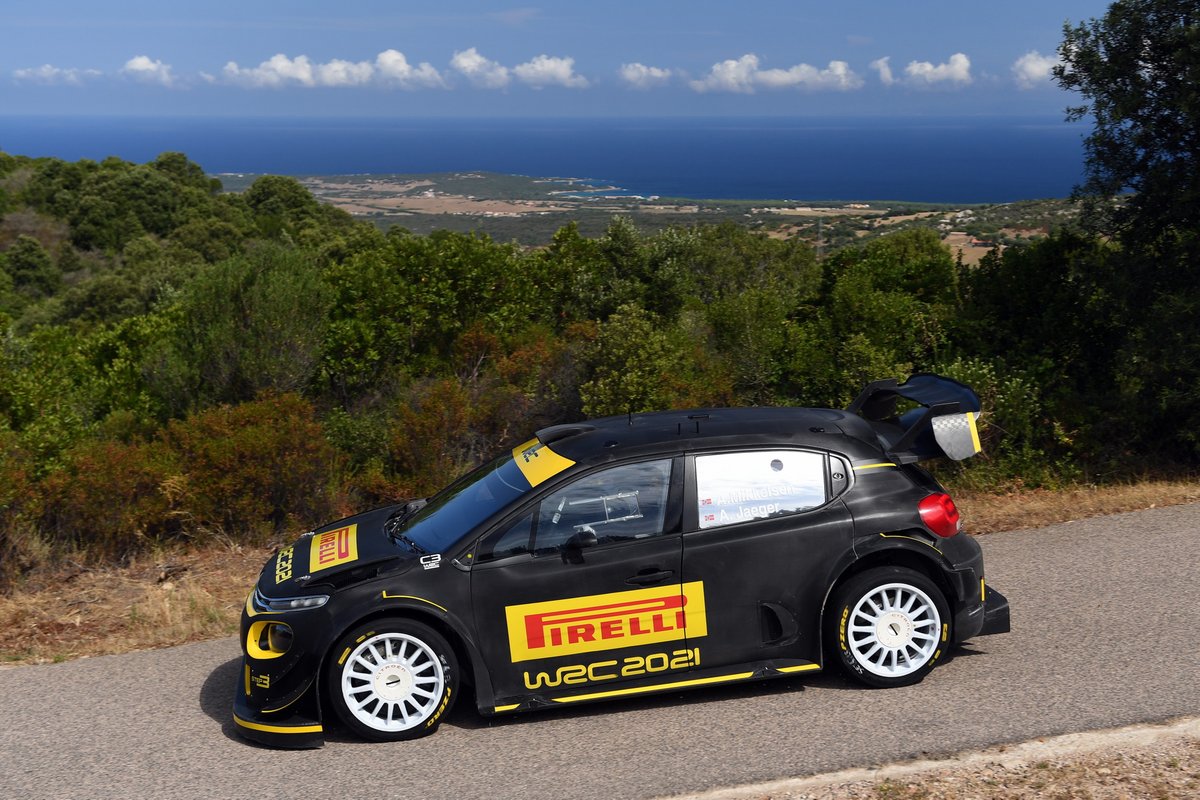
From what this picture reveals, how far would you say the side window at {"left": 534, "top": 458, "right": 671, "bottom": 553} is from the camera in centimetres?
558

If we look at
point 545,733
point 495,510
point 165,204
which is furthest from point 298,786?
point 165,204

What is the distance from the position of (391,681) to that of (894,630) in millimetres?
2724

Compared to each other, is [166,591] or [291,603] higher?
[291,603]

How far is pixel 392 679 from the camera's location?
542 cm

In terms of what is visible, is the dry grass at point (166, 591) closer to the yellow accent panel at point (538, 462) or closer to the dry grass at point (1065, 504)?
the dry grass at point (1065, 504)

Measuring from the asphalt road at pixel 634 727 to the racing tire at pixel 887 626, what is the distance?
0.42 feet

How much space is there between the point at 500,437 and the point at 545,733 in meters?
9.42

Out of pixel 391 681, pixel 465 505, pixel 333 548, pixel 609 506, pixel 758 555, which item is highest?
pixel 609 506

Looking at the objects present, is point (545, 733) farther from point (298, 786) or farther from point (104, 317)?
point (104, 317)

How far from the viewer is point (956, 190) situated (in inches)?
4796

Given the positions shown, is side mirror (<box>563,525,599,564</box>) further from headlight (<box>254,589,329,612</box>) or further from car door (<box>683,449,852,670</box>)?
headlight (<box>254,589,329,612</box>)

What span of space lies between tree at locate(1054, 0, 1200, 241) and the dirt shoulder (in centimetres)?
801

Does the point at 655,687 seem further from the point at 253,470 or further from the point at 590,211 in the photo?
the point at 590,211

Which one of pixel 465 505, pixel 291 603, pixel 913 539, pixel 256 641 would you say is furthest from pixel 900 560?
pixel 256 641
